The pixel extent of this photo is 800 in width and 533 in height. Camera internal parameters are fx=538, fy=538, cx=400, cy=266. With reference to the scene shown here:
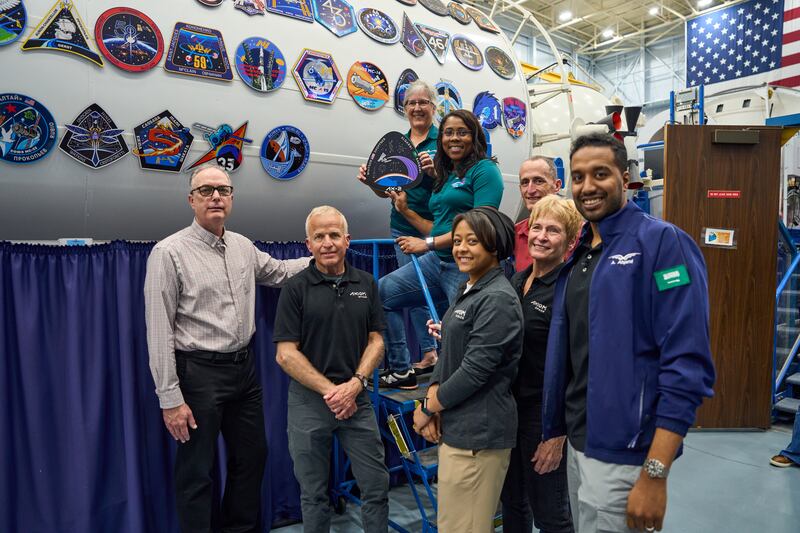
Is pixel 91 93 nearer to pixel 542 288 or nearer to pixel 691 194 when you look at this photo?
pixel 542 288

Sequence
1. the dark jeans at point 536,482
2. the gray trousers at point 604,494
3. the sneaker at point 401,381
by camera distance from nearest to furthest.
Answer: the gray trousers at point 604,494 → the dark jeans at point 536,482 → the sneaker at point 401,381

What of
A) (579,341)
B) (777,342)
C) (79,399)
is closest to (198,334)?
(79,399)

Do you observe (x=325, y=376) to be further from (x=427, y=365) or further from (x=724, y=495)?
(x=724, y=495)

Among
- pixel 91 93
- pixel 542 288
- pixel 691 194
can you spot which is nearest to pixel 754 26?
pixel 691 194

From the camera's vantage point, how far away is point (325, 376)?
257 centimetres

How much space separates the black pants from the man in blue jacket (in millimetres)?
1664

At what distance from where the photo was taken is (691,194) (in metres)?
4.86

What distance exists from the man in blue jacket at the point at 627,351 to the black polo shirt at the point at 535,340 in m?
0.41

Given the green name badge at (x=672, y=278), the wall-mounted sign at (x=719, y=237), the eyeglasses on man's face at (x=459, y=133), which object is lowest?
the green name badge at (x=672, y=278)

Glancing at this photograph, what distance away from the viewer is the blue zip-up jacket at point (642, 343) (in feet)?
4.56

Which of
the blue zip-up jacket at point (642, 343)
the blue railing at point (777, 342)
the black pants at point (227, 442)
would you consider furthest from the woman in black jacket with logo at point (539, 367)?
the blue railing at point (777, 342)

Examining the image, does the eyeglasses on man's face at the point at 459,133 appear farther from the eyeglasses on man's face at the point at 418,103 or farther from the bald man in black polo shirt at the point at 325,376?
the bald man in black polo shirt at the point at 325,376

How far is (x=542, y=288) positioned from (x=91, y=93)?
2167 millimetres

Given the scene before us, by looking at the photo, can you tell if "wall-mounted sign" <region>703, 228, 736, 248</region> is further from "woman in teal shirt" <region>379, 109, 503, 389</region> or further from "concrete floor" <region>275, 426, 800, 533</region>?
"woman in teal shirt" <region>379, 109, 503, 389</region>
